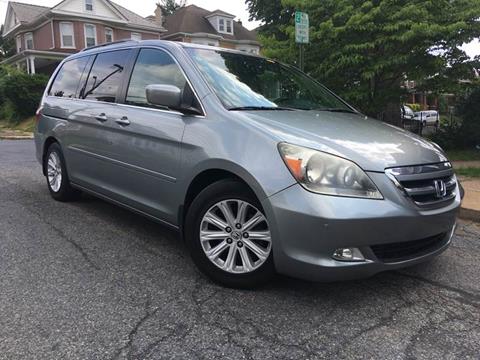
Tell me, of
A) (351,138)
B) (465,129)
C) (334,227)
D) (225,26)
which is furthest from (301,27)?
(225,26)

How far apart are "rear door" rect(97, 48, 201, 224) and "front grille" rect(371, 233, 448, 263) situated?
1.59m

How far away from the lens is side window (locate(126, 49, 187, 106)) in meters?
3.95

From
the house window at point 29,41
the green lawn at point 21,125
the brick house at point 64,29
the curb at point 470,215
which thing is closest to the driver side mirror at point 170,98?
the curb at point 470,215

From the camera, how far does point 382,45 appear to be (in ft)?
25.8

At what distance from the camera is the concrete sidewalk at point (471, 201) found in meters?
5.25

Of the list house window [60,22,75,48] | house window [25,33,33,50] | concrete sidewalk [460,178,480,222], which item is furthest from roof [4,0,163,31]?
concrete sidewalk [460,178,480,222]

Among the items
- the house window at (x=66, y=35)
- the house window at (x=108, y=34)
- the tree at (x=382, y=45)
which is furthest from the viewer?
the house window at (x=108, y=34)

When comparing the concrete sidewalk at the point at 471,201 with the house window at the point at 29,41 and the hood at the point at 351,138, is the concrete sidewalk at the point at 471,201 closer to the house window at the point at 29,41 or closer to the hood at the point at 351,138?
the hood at the point at 351,138

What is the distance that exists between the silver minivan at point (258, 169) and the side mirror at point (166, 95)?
0.01 meters

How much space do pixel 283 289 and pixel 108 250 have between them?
5.42 feet

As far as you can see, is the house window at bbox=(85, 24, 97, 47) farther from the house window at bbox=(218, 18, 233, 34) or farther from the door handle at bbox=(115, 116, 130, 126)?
the door handle at bbox=(115, 116, 130, 126)

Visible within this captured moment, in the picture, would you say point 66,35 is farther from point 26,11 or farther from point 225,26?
point 225,26

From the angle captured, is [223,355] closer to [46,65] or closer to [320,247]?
[320,247]

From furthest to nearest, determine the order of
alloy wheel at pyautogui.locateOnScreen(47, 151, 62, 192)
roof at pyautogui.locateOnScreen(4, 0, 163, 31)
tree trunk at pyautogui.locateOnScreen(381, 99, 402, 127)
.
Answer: roof at pyautogui.locateOnScreen(4, 0, 163, 31)
tree trunk at pyautogui.locateOnScreen(381, 99, 402, 127)
alloy wheel at pyautogui.locateOnScreen(47, 151, 62, 192)
